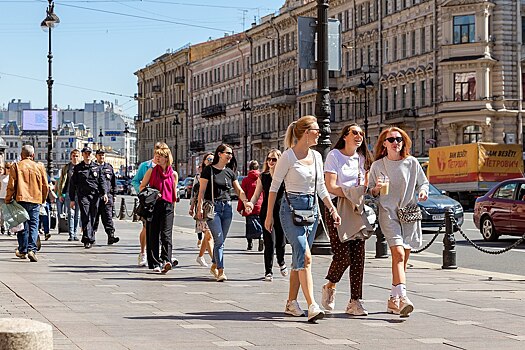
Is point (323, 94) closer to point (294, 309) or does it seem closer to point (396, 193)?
point (396, 193)

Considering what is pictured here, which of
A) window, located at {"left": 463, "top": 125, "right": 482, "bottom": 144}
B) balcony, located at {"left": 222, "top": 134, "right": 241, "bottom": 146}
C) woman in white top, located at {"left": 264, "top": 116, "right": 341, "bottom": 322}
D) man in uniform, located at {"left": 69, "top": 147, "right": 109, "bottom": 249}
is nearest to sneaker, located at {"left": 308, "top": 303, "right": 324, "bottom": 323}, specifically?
woman in white top, located at {"left": 264, "top": 116, "right": 341, "bottom": 322}

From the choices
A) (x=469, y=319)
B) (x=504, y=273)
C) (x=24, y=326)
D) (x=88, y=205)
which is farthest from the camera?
(x=88, y=205)

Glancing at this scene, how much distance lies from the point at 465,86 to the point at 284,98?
2826cm

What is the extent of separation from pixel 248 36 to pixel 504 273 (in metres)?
87.7

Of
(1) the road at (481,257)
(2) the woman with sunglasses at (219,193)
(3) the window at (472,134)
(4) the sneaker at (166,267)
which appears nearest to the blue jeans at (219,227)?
(2) the woman with sunglasses at (219,193)

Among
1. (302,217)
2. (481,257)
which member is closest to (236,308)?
(302,217)

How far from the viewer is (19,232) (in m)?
18.1

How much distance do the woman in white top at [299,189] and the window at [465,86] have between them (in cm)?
5644

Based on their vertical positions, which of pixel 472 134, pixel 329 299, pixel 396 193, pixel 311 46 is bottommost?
pixel 329 299

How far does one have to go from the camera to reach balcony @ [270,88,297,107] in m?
92.4

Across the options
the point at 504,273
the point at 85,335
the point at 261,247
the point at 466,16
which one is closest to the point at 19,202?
the point at 261,247

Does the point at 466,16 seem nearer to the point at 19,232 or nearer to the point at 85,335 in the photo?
the point at 19,232

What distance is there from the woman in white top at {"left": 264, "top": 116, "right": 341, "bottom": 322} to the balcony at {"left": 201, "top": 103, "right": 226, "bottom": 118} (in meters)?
102

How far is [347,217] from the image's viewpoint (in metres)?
11.1
